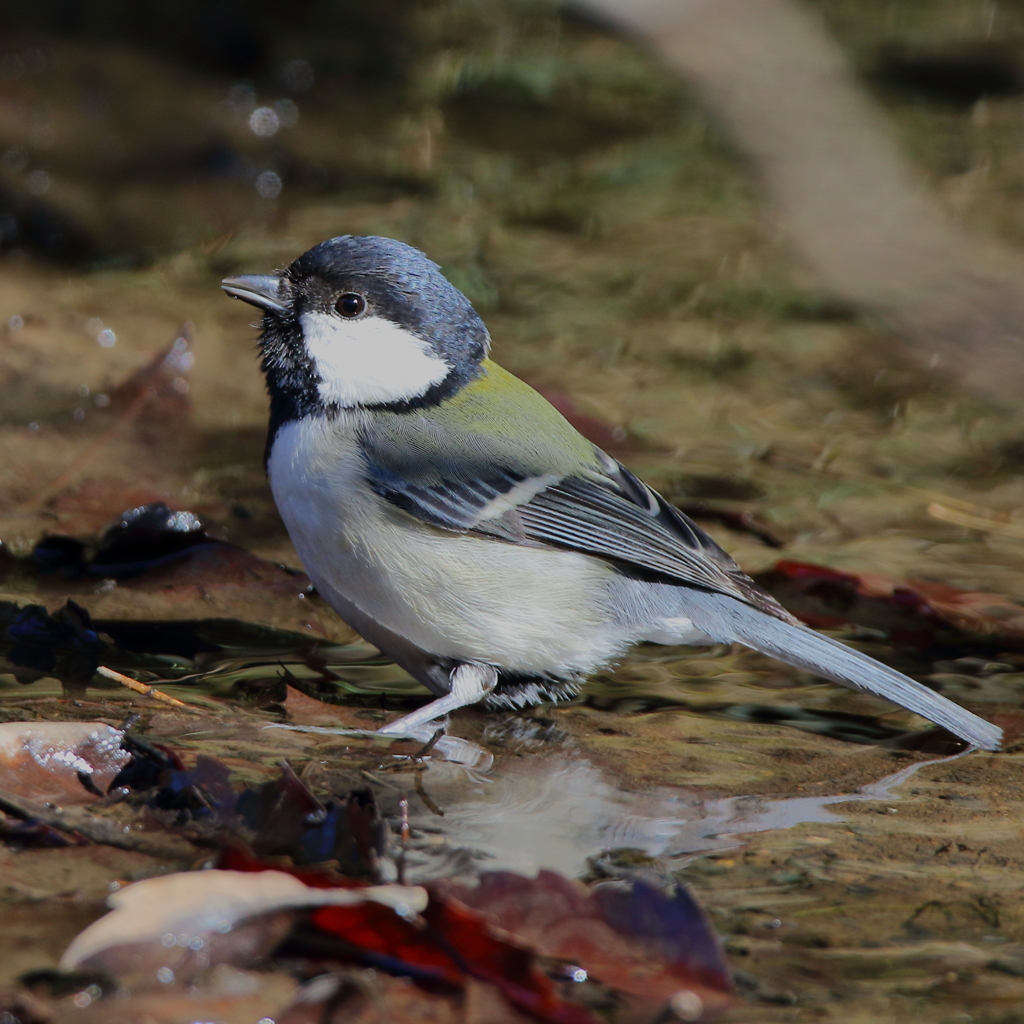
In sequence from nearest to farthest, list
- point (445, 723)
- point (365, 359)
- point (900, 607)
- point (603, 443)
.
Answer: point (445, 723) → point (365, 359) → point (900, 607) → point (603, 443)

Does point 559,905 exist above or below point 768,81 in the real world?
below

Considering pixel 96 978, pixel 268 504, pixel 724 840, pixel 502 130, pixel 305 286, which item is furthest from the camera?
pixel 502 130

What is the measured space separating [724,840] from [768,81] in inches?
55.8

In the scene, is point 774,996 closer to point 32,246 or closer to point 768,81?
point 768,81

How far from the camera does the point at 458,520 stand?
340 cm

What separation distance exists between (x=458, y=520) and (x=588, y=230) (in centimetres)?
392

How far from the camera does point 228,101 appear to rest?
8.30 meters

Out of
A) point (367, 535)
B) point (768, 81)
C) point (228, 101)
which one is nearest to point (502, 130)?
point (228, 101)

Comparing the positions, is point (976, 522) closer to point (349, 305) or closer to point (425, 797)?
point (349, 305)

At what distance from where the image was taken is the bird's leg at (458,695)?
316cm

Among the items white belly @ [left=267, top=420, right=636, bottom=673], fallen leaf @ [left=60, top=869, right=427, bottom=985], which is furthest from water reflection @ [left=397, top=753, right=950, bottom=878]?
white belly @ [left=267, top=420, right=636, bottom=673]

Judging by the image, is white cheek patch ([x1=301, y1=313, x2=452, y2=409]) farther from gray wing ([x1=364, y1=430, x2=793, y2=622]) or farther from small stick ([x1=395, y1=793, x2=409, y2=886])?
small stick ([x1=395, y1=793, x2=409, y2=886])

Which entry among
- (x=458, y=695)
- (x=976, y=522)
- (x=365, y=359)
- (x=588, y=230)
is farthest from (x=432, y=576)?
(x=588, y=230)

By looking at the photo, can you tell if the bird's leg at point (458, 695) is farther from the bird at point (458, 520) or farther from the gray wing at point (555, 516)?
the gray wing at point (555, 516)
